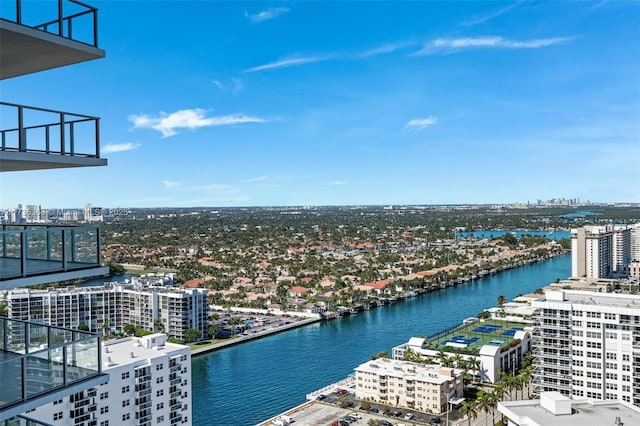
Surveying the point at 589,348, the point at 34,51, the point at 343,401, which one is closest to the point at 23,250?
the point at 34,51

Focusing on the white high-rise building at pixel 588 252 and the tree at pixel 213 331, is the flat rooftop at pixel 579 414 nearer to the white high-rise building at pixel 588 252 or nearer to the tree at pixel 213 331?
the tree at pixel 213 331

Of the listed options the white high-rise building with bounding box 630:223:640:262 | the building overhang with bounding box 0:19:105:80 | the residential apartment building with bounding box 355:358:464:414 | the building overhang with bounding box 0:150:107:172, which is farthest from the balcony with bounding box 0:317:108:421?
the white high-rise building with bounding box 630:223:640:262

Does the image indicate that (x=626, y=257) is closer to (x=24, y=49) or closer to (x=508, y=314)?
(x=508, y=314)

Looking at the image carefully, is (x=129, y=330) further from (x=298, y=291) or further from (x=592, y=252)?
(x=592, y=252)

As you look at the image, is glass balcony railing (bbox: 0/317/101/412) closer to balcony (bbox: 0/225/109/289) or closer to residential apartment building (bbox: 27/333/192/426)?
balcony (bbox: 0/225/109/289)

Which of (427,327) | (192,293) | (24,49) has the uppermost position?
(24,49)

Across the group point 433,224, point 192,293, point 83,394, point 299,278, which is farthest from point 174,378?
point 433,224
